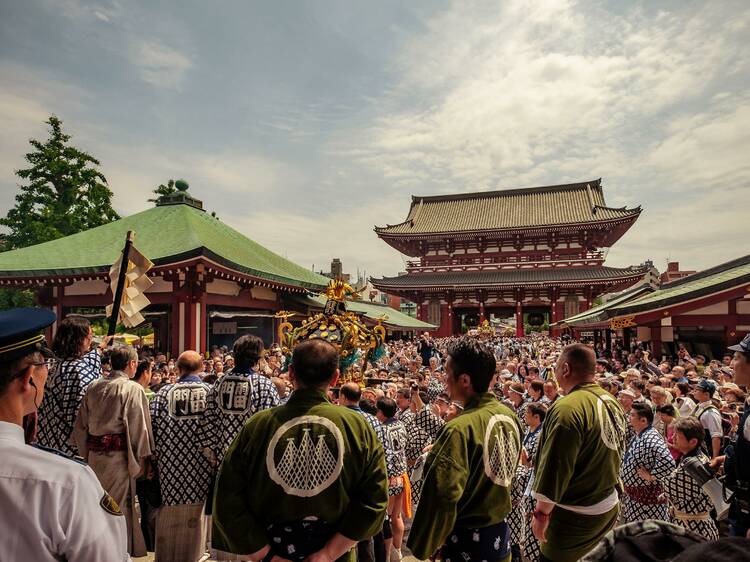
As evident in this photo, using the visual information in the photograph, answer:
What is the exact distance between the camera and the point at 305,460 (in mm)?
2213

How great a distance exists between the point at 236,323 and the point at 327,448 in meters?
15.0

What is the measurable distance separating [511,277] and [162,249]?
2425cm

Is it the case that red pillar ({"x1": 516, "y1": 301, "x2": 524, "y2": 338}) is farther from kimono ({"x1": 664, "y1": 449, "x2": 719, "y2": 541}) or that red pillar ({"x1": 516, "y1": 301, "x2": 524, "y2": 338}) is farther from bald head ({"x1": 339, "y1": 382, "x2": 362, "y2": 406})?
bald head ({"x1": 339, "y1": 382, "x2": 362, "y2": 406})

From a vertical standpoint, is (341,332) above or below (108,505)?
above

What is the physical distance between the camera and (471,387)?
265 centimetres

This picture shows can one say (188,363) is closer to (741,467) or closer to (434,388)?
(741,467)

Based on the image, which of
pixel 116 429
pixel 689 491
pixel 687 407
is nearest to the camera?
pixel 689 491

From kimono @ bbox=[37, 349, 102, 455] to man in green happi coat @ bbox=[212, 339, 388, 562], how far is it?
231cm

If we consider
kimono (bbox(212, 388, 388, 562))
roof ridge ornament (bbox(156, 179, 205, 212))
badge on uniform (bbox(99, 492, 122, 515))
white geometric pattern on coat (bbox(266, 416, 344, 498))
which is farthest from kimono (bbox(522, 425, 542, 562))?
roof ridge ornament (bbox(156, 179, 205, 212))

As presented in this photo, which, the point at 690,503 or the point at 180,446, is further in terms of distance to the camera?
the point at 180,446

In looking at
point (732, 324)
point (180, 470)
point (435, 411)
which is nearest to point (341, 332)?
point (435, 411)

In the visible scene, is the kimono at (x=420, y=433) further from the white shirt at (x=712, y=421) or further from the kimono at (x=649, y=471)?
the white shirt at (x=712, y=421)

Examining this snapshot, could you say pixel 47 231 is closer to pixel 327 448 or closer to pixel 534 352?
pixel 534 352

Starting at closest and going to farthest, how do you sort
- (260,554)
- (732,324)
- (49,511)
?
(49,511), (260,554), (732,324)
